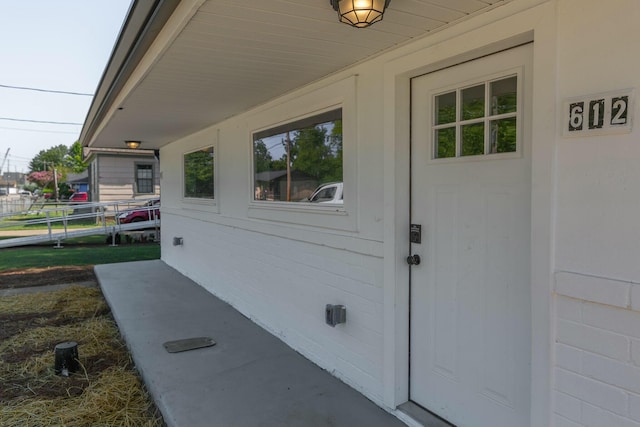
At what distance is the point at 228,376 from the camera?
335cm

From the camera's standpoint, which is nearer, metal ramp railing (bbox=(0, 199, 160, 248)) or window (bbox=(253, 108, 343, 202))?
window (bbox=(253, 108, 343, 202))

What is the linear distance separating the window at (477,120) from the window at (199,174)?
427 cm

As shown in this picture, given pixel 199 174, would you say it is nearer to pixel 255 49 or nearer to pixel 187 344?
pixel 187 344

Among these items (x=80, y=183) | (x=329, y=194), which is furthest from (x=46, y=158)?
(x=329, y=194)

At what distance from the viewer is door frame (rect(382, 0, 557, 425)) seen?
6.19 feet

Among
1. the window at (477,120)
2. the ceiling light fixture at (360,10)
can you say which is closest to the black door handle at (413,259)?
the window at (477,120)

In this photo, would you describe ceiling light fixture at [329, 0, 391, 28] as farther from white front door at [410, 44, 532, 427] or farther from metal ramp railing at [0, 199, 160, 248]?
metal ramp railing at [0, 199, 160, 248]

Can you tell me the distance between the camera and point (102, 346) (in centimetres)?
418

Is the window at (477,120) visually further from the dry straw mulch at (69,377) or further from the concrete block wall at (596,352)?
the dry straw mulch at (69,377)

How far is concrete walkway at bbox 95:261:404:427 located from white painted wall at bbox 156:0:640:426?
0.18m

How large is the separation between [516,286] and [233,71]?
2485 millimetres

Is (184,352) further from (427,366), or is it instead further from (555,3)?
(555,3)

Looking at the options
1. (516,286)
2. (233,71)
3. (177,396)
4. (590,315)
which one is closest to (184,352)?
(177,396)

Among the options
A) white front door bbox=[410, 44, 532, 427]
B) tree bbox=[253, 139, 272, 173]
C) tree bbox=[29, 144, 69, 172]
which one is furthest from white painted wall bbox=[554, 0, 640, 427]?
tree bbox=[29, 144, 69, 172]
